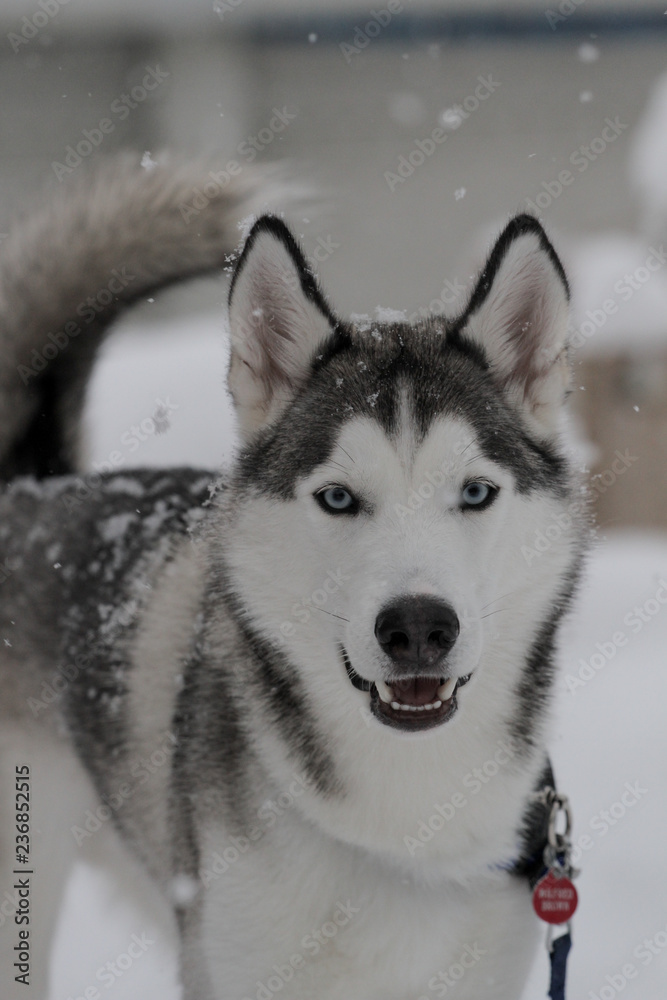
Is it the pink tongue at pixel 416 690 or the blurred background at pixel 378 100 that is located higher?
the blurred background at pixel 378 100

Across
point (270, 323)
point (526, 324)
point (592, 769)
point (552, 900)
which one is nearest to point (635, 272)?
point (592, 769)

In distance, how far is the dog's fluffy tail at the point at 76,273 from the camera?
98.8 inches

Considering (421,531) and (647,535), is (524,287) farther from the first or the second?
(647,535)

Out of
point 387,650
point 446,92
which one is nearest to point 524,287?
point 387,650

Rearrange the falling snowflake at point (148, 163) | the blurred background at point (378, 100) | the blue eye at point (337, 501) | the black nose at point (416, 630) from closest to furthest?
1. the black nose at point (416, 630)
2. the blue eye at point (337, 501)
3. the falling snowflake at point (148, 163)
4. the blurred background at point (378, 100)

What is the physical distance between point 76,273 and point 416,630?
166cm

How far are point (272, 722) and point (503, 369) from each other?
84 cm

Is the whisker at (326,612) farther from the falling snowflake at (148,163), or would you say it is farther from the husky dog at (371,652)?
the falling snowflake at (148,163)

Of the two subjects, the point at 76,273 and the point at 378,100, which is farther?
the point at 378,100

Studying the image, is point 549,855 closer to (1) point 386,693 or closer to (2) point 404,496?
(1) point 386,693

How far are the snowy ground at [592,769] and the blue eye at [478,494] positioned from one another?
1.20 ft

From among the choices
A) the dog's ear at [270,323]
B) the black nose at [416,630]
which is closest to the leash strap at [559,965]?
the black nose at [416,630]

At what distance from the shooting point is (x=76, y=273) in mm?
2609

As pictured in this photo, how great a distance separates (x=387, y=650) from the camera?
1.49 meters
